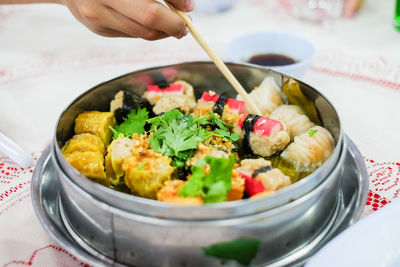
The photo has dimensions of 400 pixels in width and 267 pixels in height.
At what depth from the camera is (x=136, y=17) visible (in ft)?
6.07

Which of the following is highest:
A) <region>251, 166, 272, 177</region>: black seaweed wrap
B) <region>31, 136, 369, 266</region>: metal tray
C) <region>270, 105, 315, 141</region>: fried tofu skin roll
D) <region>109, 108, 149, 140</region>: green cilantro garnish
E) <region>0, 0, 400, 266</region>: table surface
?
<region>251, 166, 272, 177</region>: black seaweed wrap

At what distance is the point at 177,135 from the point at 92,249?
68cm

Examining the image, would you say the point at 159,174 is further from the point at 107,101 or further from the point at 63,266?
the point at 107,101

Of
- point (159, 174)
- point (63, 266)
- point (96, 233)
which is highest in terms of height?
point (159, 174)

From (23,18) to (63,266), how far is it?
3497 mm

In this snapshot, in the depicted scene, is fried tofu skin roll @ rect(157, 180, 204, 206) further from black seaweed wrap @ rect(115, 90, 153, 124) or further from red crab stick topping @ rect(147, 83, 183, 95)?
red crab stick topping @ rect(147, 83, 183, 95)

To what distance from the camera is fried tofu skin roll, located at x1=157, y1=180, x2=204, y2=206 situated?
5.12 ft

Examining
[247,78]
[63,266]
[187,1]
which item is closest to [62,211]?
[63,266]

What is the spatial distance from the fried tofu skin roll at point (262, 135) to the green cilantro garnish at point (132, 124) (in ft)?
1.88

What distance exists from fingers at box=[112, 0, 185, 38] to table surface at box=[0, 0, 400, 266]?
3.70 feet

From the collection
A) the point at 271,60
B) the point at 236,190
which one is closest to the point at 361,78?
the point at 271,60

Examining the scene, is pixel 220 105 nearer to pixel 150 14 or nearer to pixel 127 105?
pixel 127 105

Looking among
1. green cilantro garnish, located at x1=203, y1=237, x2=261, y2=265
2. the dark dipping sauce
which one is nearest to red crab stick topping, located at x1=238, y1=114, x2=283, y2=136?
green cilantro garnish, located at x1=203, y1=237, x2=261, y2=265

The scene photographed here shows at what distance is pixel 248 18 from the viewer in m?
4.29
